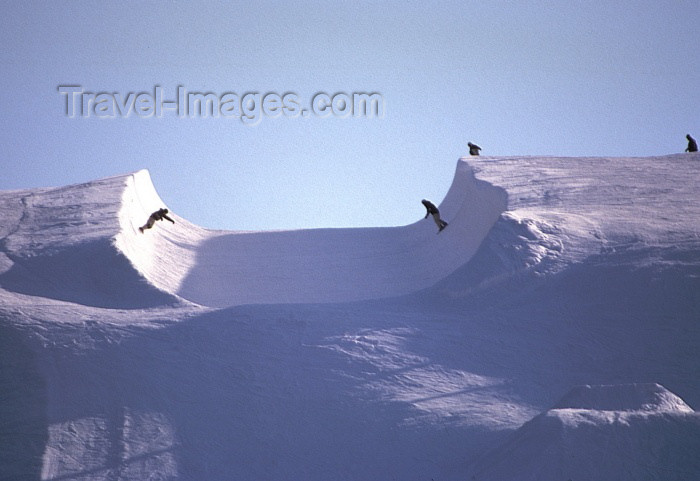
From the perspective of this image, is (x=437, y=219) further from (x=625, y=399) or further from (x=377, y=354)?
(x=625, y=399)

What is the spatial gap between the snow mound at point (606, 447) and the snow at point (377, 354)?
19 millimetres

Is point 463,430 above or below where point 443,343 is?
below

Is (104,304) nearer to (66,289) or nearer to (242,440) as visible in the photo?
(66,289)

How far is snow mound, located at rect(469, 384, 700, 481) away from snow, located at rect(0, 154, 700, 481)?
0.7 inches

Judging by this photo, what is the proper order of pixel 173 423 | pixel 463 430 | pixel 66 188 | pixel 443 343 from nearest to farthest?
1. pixel 463 430
2. pixel 173 423
3. pixel 443 343
4. pixel 66 188

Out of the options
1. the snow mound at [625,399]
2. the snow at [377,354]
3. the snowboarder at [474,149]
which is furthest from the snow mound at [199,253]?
the snow mound at [625,399]

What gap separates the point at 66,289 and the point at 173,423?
12.7ft

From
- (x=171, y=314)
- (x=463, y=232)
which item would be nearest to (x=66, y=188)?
(x=171, y=314)

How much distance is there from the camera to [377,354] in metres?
9.82

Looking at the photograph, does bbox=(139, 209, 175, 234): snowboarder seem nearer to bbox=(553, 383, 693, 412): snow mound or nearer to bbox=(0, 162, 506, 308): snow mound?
bbox=(0, 162, 506, 308): snow mound

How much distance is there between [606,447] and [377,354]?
356 centimetres

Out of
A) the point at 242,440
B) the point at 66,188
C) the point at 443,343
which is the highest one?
the point at 66,188

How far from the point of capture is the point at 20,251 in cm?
1236

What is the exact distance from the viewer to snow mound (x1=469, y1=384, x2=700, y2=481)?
22.0 feet
